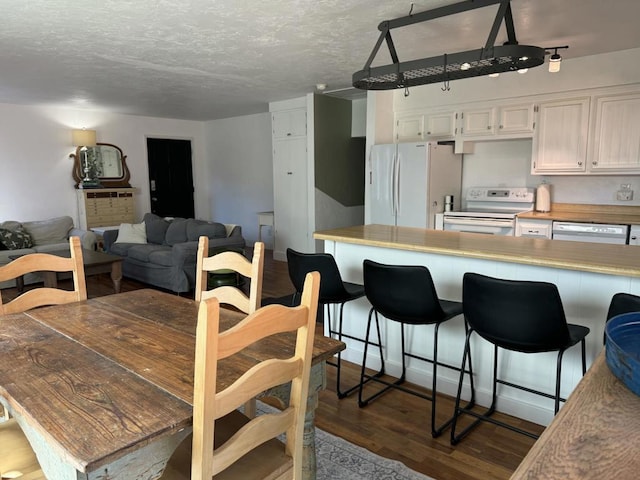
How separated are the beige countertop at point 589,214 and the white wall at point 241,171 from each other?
4.60m

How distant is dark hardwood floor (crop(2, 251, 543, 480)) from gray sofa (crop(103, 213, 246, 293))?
254 cm

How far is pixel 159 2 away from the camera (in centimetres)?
271

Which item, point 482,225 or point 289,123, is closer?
point 482,225

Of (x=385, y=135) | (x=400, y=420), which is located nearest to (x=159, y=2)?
(x=400, y=420)

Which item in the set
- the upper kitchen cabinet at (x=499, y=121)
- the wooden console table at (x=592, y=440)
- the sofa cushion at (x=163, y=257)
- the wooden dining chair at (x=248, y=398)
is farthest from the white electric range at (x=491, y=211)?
the wooden console table at (x=592, y=440)

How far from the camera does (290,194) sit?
6547 millimetres

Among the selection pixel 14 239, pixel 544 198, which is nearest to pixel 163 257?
pixel 14 239

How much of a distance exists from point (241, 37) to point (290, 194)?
327 centimetres

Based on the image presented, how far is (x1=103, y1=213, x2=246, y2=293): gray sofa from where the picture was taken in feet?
15.9

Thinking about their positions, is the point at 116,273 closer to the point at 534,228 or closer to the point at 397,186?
the point at 397,186

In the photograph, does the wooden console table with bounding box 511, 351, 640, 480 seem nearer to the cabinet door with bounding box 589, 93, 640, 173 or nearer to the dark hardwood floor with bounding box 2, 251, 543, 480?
the dark hardwood floor with bounding box 2, 251, 543, 480

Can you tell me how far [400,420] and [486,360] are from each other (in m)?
0.60

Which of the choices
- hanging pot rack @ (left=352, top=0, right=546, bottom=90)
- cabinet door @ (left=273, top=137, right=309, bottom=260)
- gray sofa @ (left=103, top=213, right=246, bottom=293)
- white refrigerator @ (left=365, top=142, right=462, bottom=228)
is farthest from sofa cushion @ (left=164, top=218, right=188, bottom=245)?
hanging pot rack @ (left=352, top=0, right=546, bottom=90)

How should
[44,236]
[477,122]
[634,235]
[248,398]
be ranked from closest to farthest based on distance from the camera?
[248,398] < [634,235] < [477,122] < [44,236]
